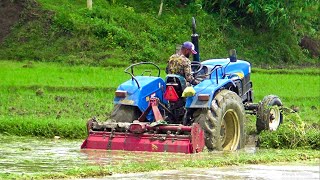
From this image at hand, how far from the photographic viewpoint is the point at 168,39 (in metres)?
30.6

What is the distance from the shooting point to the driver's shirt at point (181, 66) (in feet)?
40.5

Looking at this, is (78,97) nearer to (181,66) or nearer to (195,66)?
(195,66)

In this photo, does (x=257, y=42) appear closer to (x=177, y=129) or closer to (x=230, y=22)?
(x=230, y=22)

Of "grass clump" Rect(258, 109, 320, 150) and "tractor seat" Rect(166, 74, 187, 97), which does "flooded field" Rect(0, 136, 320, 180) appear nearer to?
"grass clump" Rect(258, 109, 320, 150)

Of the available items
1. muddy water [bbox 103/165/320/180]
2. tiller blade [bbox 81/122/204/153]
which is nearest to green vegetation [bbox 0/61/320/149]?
tiller blade [bbox 81/122/204/153]

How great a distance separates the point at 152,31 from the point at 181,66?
1825cm

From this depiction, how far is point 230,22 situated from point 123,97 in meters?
22.1

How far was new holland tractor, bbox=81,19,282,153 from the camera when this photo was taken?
11.5m

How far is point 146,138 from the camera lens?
11547 millimetres

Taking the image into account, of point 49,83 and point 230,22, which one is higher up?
point 230,22

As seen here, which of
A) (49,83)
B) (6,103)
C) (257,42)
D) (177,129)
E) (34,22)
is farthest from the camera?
(257,42)

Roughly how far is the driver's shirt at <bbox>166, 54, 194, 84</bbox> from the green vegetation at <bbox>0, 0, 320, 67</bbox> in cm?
1465

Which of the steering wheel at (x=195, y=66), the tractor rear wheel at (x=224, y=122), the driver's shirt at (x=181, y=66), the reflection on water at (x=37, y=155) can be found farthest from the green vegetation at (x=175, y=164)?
the steering wheel at (x=195, y=66)

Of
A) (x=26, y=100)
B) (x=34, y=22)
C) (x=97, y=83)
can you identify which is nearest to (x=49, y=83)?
(x=97, y=83)
